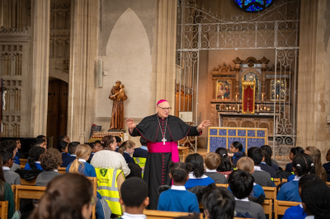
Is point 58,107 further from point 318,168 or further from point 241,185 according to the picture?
point 241,185

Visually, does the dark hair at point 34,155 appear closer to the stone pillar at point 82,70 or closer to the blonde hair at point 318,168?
the blonde hair at point 318,168

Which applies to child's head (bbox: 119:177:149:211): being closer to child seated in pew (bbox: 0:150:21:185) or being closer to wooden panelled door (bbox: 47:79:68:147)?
child seated in pew (bbox: 0:150:21:185)

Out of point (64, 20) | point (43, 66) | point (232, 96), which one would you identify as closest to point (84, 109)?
point (43, 66)

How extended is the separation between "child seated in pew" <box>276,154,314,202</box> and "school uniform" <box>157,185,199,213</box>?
3.88ft

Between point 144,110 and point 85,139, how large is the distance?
2155mm

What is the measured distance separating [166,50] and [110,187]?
8227mm

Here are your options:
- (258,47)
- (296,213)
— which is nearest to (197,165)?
(296,213)

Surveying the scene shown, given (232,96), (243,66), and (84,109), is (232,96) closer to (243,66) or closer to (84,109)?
(243,66)

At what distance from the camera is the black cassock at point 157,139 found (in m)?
4.74

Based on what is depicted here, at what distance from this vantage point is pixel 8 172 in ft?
12.4

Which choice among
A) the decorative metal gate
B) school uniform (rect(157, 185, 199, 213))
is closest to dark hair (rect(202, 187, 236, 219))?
school uniform (rect(157, 185, 199, 213))

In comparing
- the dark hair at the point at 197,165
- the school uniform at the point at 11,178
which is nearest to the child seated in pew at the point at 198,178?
the dark hair at the point at 197,165

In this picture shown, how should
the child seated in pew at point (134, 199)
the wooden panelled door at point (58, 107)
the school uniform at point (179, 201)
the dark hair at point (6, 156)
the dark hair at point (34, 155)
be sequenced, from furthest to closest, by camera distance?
1. the wooden panelled door at point (58, 107)
2. the dark hair at point (34, 155)
3. the dark hair at point (6, 156)
4. the school uniform at point (179, 201)
5. the child seated in pew at point (134, 199)

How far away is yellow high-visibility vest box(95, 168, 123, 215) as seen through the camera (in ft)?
13.6
